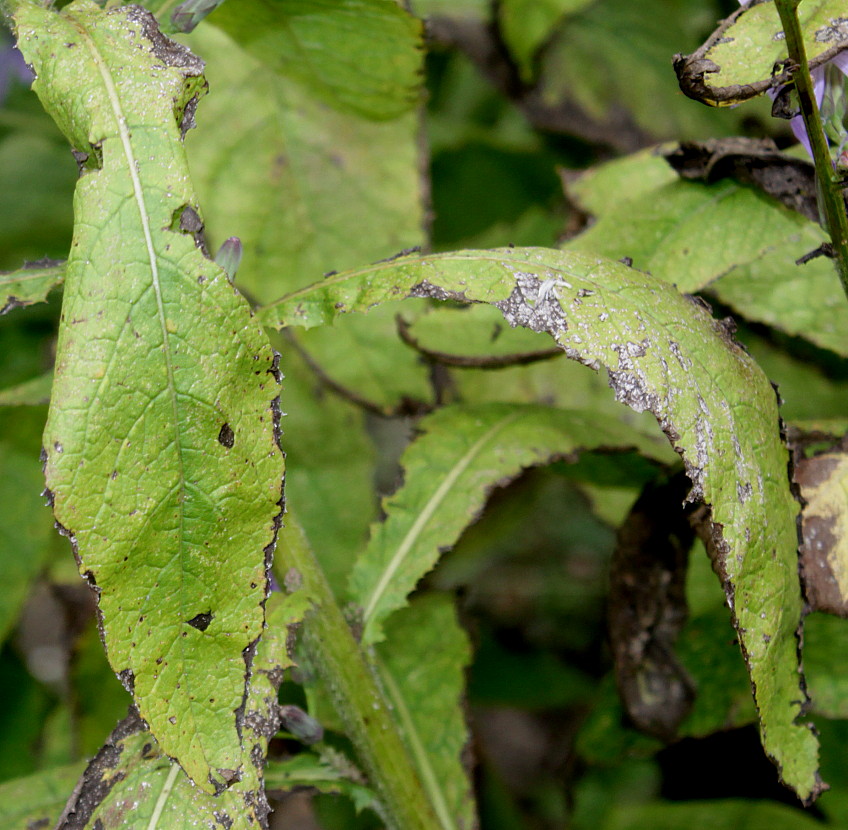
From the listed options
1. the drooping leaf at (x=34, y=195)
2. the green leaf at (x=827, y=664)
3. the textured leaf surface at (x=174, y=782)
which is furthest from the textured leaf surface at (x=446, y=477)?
the drooping leaf at (x=34, y=195)

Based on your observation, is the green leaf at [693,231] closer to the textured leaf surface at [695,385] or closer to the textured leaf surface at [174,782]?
the textured leaf surface at [695,385]

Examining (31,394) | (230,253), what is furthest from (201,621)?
(31,394)

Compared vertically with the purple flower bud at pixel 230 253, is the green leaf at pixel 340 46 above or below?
above

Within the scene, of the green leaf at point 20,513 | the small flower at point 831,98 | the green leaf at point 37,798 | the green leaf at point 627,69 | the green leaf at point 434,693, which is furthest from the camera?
the green leaf at point 627,69

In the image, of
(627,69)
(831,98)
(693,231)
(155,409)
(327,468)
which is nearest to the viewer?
(155,409)

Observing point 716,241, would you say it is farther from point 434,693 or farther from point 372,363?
point 434,693

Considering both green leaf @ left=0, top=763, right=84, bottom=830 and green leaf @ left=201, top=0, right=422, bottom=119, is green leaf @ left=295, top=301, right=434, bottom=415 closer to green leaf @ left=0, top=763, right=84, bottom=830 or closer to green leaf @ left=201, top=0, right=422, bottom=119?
green leaf @ left=201, top=0, right=422, bottom=119
